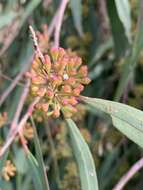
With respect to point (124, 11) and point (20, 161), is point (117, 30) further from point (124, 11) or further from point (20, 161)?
point (20, 161)

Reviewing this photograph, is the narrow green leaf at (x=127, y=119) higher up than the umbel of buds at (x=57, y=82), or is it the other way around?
the umbel of buds at (x=57, y=82)

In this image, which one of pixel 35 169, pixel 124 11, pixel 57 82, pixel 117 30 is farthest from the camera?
pixel 117 30

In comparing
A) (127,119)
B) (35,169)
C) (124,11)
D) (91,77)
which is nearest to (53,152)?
(91,77)

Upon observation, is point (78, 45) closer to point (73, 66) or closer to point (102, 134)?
point (102, 134)

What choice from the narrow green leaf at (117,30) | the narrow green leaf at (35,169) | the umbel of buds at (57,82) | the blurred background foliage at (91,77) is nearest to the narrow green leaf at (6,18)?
the blurred background foliage at (91,77)

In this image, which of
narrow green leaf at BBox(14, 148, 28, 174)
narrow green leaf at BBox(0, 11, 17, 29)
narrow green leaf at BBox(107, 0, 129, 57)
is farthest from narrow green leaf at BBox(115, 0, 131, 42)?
narrow green leaf at BBox(14, 148, 28, 174)

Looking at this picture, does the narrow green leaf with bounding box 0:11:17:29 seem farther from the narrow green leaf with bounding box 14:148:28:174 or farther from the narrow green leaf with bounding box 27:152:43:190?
the narrow green leaf with bounding box 27:152:43:190

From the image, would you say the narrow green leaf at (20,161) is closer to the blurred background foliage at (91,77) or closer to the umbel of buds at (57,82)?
the blurred background foliage at (91,77)
